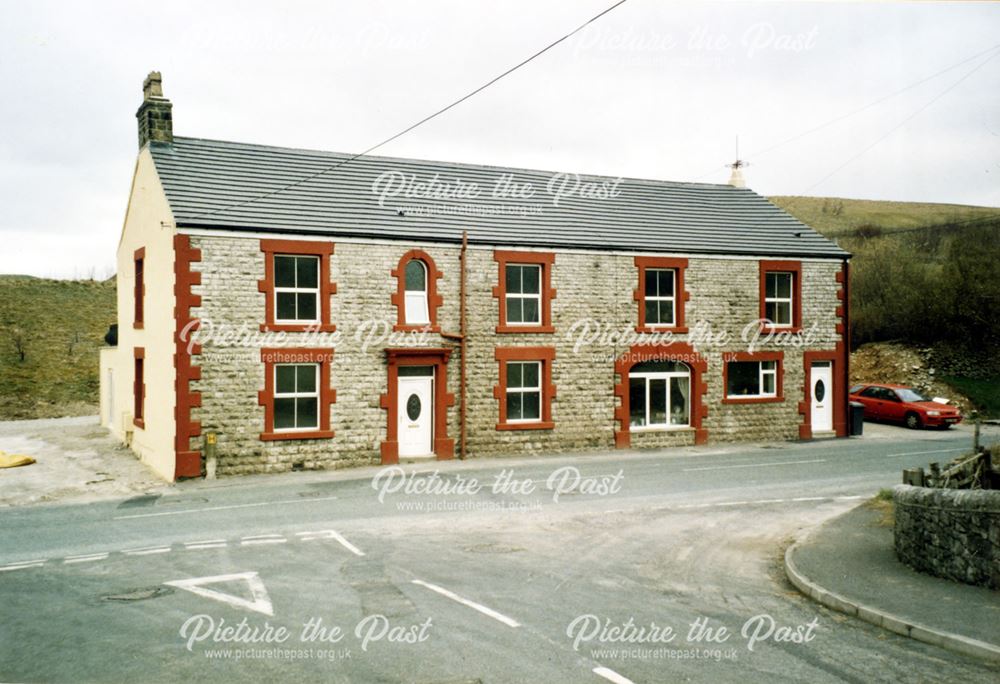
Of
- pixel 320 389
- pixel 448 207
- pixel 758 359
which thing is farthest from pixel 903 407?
pixel 320 389

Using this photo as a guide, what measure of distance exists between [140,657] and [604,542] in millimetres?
7073

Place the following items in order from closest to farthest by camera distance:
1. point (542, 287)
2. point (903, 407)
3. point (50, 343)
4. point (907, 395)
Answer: point (542, 287) → point (903, 407) → point (907, 395) → point (50, 343)

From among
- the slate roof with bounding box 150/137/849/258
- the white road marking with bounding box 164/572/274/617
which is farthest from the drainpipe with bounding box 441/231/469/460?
the white road marking with bounding box 164/572/274/617

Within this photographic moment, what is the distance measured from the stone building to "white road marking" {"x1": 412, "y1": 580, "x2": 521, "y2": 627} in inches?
417

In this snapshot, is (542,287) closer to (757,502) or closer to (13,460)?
(757,502)

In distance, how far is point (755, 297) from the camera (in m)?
25.1

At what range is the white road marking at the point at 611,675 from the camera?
253 inches

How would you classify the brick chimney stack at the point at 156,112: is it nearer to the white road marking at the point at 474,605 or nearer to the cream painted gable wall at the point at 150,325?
the cream painted gable wall at the point at 150,325

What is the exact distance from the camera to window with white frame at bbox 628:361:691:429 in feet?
77.7

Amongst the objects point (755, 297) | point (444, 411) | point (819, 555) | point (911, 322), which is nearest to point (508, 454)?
point (444, 411)

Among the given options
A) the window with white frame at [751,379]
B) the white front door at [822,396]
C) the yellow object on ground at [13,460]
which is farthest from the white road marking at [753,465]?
the yellow object on ground at [13,460]

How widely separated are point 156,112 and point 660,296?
1527 centimetres

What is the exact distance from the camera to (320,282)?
66.0 ft

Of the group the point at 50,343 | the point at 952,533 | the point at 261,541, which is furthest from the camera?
the point at 50,343
